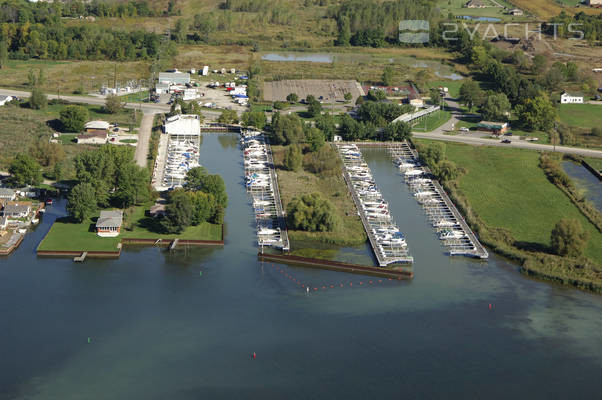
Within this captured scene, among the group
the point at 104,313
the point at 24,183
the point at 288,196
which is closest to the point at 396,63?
the point at 288,196

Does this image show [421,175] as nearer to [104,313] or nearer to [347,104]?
[347,104]

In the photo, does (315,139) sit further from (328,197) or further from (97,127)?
(97,127)

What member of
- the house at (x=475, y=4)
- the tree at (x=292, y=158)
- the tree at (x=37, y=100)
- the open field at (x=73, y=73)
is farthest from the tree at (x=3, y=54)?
the house at (x=475, y=4)

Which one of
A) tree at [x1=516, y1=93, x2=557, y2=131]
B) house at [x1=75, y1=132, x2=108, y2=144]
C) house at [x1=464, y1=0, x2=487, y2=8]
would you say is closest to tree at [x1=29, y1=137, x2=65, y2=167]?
house at [x1=75, y1=132, x2=108, y2=144]

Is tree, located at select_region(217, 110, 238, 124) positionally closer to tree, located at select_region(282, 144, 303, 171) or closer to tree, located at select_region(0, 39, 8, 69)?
tree, located at select_region(282, 144, 303, 171)

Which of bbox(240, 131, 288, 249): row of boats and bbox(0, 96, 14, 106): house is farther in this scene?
bbox(0, 96, 14, 106): house

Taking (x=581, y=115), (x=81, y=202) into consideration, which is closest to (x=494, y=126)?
(x=581, y=115)
